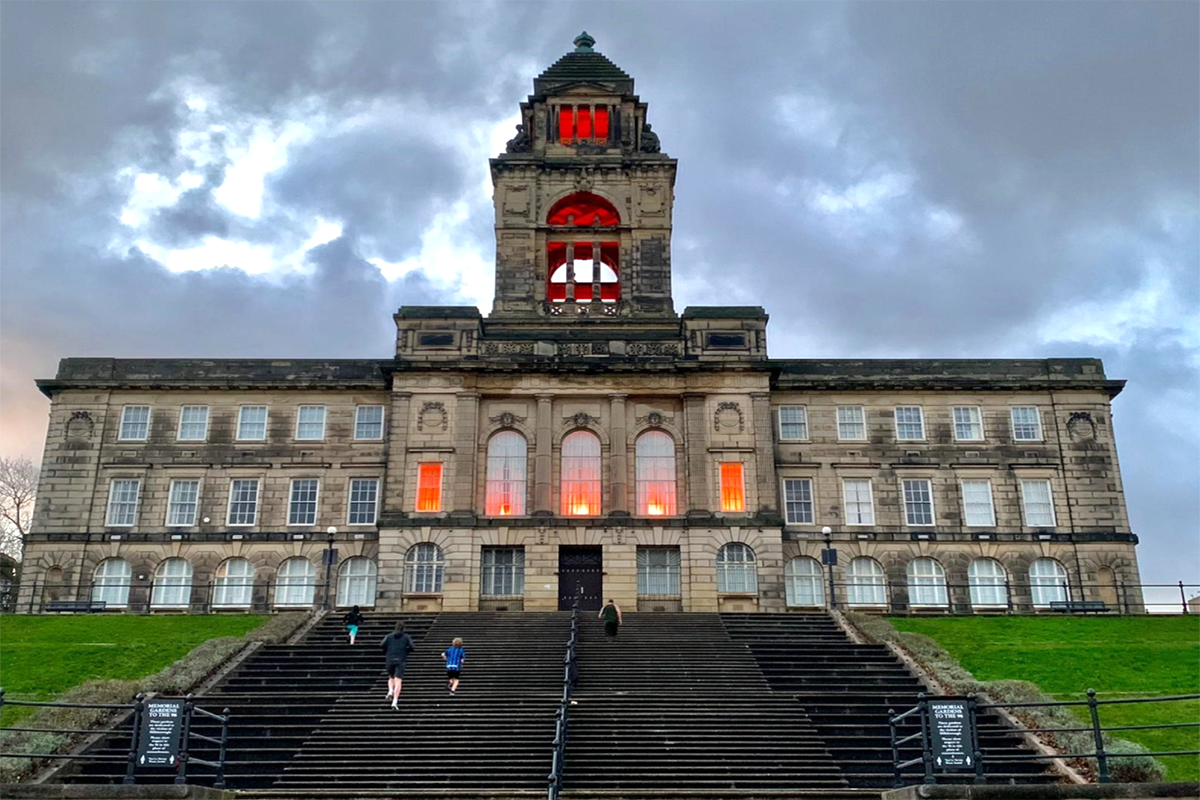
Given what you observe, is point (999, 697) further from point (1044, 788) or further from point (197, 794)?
point (197, 794)

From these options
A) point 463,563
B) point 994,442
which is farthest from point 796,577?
point 463,563

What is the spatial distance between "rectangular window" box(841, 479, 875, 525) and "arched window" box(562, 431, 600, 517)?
10.5 meters

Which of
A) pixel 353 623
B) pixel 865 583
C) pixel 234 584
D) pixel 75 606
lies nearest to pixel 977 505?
pixel 865 583

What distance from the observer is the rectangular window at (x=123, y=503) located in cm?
4384

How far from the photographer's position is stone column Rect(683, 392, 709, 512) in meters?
40.5

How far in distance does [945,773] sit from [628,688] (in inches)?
423

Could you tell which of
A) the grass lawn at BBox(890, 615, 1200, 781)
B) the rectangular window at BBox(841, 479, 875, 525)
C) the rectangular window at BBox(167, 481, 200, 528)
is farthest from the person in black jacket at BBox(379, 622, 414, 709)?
the rectangular window at BBox(841, 479, 875, 525)

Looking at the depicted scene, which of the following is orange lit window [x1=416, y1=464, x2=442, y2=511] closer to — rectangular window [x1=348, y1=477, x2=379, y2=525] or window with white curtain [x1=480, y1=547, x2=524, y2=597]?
window with white curtain [x1=480, y1=547, x2=524, y2=597]

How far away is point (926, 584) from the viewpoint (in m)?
43.2

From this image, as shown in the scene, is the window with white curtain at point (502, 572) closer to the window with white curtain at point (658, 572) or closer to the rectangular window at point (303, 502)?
the window with white curtain at point (658, 572)

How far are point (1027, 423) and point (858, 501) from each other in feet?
25.9

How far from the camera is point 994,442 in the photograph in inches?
1774

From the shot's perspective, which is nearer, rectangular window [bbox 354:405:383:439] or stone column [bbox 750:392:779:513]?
stone column [bbox 750:392:779:513]

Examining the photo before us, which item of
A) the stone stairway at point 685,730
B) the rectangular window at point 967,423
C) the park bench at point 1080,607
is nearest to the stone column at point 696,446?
the stone stairway at point 685,730
